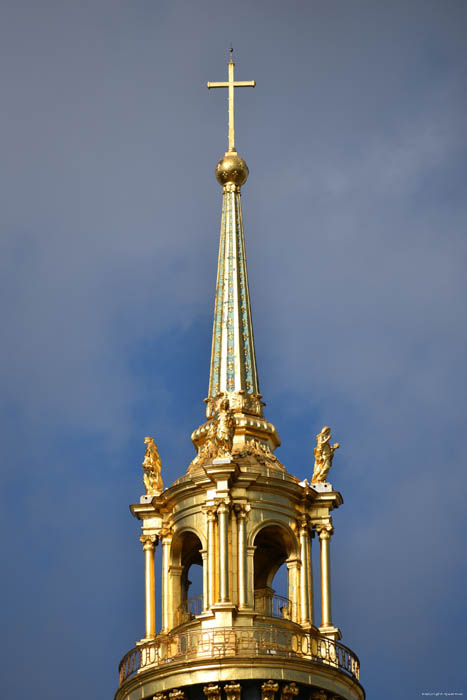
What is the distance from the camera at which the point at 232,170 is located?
272 feet

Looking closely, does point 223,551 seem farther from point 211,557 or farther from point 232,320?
point 232,320

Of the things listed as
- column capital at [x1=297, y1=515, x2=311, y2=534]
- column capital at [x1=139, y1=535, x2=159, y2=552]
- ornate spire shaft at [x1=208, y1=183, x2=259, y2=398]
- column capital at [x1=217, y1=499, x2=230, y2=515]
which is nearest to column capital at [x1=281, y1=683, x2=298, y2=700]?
column capital at [x1=217, y1=499, x2=230, y2=515]

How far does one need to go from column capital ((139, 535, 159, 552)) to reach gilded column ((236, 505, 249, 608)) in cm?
392

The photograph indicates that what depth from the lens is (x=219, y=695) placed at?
6912cm

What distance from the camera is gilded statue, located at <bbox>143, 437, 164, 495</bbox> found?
76500 millimetres


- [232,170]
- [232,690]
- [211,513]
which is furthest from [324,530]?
[232,170]

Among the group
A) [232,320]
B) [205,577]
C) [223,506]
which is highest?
[232,320]

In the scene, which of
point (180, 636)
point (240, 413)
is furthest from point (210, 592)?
point (240, 413)

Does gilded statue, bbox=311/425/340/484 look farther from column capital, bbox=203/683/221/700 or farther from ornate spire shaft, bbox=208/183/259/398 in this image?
column capital, bbox=203/683/221/700

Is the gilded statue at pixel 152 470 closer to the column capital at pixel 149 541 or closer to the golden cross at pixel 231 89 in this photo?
the column capital at pixel 149 541

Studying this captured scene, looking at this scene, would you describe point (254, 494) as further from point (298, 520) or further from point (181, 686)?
point (181, 686)

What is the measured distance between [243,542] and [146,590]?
4.58 metres

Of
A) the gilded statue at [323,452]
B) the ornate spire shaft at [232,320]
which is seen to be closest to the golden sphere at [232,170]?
the ornate spire shaft at [232,320]

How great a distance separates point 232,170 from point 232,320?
22.0 feet
